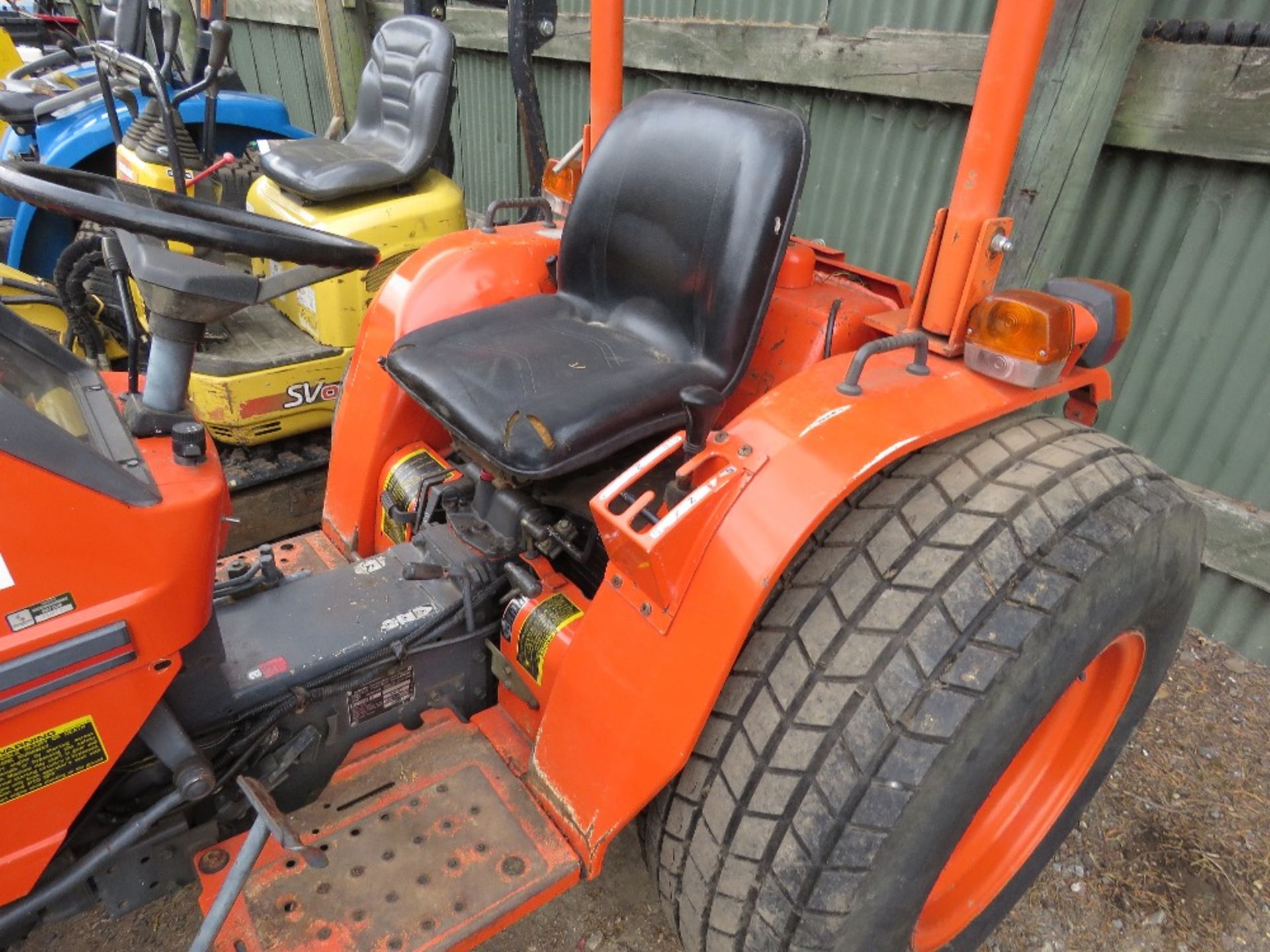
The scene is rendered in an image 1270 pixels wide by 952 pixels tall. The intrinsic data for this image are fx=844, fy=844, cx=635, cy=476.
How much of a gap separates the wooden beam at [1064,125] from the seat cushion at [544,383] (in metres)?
1.09

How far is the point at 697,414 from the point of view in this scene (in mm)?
1188

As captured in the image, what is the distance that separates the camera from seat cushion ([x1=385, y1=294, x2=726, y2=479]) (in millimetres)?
1431

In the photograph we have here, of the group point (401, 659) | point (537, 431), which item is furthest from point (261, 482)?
point (537, 431)

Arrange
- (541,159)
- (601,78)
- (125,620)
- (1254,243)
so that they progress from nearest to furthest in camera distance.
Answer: (125,620) < (601,78) < (1254,243) < (541,159)

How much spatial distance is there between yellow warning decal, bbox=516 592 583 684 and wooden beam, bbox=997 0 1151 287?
4.79ft

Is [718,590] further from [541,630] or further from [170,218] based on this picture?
[170,218]

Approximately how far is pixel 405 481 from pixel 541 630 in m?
0.56

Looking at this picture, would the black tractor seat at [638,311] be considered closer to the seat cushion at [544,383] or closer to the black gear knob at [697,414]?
the seat cushion at [544,383]

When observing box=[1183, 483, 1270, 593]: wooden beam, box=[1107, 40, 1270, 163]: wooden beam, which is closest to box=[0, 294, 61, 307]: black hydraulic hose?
box=[1107, 40, 1270, 163]: wooden beam

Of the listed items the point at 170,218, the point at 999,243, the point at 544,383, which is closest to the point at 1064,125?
the point at 999,243

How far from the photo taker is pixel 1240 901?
5.59 ft

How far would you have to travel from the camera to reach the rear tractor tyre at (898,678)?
1088 millimetres

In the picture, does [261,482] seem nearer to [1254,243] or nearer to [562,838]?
[562,838]

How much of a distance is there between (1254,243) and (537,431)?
185 centimetres
